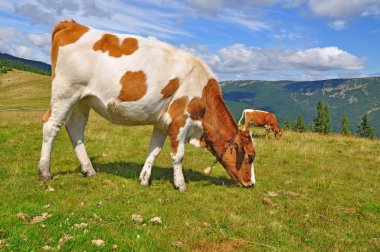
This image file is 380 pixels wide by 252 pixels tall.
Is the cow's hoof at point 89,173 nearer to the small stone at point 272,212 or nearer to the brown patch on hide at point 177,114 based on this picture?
the brown patch on hide at point 177,114

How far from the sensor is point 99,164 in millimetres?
11688

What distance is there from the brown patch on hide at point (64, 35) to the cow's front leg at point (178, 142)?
3.09 metres

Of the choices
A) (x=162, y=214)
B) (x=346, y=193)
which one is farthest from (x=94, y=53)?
(x=346, y=193)

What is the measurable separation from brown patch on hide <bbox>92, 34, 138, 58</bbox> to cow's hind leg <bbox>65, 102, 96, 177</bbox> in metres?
1.76

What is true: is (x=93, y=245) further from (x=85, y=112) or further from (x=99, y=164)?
(x=99, y=164)

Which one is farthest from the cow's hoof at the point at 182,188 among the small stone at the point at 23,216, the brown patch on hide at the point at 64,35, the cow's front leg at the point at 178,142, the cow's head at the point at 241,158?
the brown patch on hide at the point at 64,35

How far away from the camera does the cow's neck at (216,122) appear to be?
30.8ft

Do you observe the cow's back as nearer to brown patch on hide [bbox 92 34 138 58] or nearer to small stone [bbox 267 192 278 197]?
brown patch on hide [bbox 92 34 138 58]

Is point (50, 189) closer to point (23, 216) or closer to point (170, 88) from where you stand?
point (23, 216)

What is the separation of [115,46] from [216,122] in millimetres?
3051

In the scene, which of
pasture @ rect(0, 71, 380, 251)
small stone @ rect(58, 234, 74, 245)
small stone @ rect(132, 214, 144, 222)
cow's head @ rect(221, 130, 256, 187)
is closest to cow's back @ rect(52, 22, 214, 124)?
cow's head @ rect(221, 130, 256, 187)

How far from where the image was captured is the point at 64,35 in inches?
356

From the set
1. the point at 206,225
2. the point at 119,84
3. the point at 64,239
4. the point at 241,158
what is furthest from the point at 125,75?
the point at 64,239

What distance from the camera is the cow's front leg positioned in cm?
895
